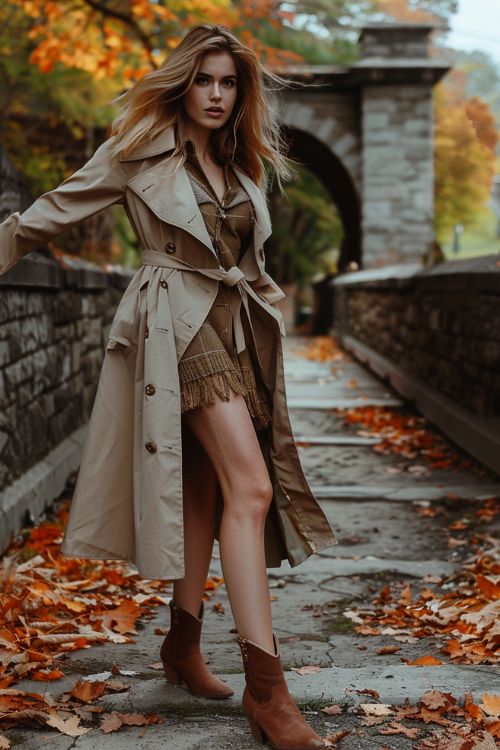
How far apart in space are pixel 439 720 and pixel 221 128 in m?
1.97

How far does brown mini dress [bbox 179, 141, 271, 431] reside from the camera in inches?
117

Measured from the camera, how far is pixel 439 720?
2.86m

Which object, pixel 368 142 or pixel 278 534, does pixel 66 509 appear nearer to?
pixel 278 534

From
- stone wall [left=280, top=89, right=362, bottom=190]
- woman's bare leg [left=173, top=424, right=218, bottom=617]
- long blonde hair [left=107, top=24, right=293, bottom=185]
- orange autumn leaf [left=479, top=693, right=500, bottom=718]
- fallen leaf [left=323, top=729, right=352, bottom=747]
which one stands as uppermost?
stone wall [left=280, top=89, right=362, bottom=190]

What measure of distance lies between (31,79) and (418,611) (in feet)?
43.3

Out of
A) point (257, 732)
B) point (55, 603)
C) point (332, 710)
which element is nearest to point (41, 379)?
point (55, 603)

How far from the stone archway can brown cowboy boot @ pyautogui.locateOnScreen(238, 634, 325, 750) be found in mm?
19200

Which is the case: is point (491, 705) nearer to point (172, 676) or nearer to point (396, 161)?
point (172, 676)

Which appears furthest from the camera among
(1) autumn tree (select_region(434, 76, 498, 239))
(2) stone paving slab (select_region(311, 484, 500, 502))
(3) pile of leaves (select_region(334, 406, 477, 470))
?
(1) autumn tree (select_region(434, 76, 498, 239))

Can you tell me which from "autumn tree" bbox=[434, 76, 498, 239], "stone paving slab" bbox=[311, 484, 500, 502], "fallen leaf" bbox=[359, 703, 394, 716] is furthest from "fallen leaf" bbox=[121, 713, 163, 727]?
"autumn tree" bbox=[434, 76, 498, 239]

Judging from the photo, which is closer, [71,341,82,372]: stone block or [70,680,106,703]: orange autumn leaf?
[70,680,106,703]: orange autumn leaf

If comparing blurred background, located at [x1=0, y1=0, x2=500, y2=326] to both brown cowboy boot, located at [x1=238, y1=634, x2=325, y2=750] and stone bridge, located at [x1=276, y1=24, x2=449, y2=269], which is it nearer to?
stone bridge, located at [x1=276, y1=24, x2=449, y2=269]

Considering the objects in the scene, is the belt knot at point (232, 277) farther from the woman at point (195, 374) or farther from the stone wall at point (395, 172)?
Answer: the stone wall at point (395, 172)

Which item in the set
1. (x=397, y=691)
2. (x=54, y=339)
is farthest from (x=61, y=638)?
(x=54, y=339)
